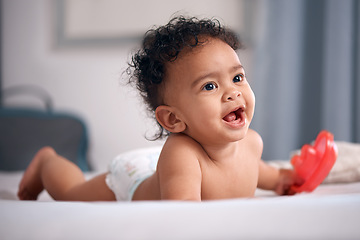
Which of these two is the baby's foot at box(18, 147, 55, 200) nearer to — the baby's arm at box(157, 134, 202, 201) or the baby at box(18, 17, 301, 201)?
A: the baby at box(18, 17, 301, 201)

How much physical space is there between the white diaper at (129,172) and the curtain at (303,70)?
50.3 inches

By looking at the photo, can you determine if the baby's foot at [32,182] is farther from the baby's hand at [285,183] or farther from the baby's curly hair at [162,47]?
the baby's hand at [285,183]

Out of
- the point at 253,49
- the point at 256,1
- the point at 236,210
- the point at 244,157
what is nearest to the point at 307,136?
the point at 253,49

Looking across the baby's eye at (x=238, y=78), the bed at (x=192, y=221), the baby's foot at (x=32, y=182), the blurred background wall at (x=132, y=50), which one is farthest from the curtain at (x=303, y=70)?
the bed at (x=192, y=221)

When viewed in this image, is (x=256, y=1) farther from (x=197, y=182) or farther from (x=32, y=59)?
(x=197, y=182)

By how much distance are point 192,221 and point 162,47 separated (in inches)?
17.3

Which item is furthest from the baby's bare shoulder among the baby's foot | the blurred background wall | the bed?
the blurred background wall

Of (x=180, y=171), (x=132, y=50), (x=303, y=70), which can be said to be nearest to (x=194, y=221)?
(x=180, y=171)

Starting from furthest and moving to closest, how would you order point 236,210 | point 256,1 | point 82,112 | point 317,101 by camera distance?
1. point 82,112
2. point 256,1
3. point 317,101
4. point 236,210

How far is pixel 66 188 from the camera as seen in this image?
98 centimetres

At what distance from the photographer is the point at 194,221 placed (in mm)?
358

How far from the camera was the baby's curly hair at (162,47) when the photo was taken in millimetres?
712

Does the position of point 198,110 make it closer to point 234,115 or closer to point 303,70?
point 234,115

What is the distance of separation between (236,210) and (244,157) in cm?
43
